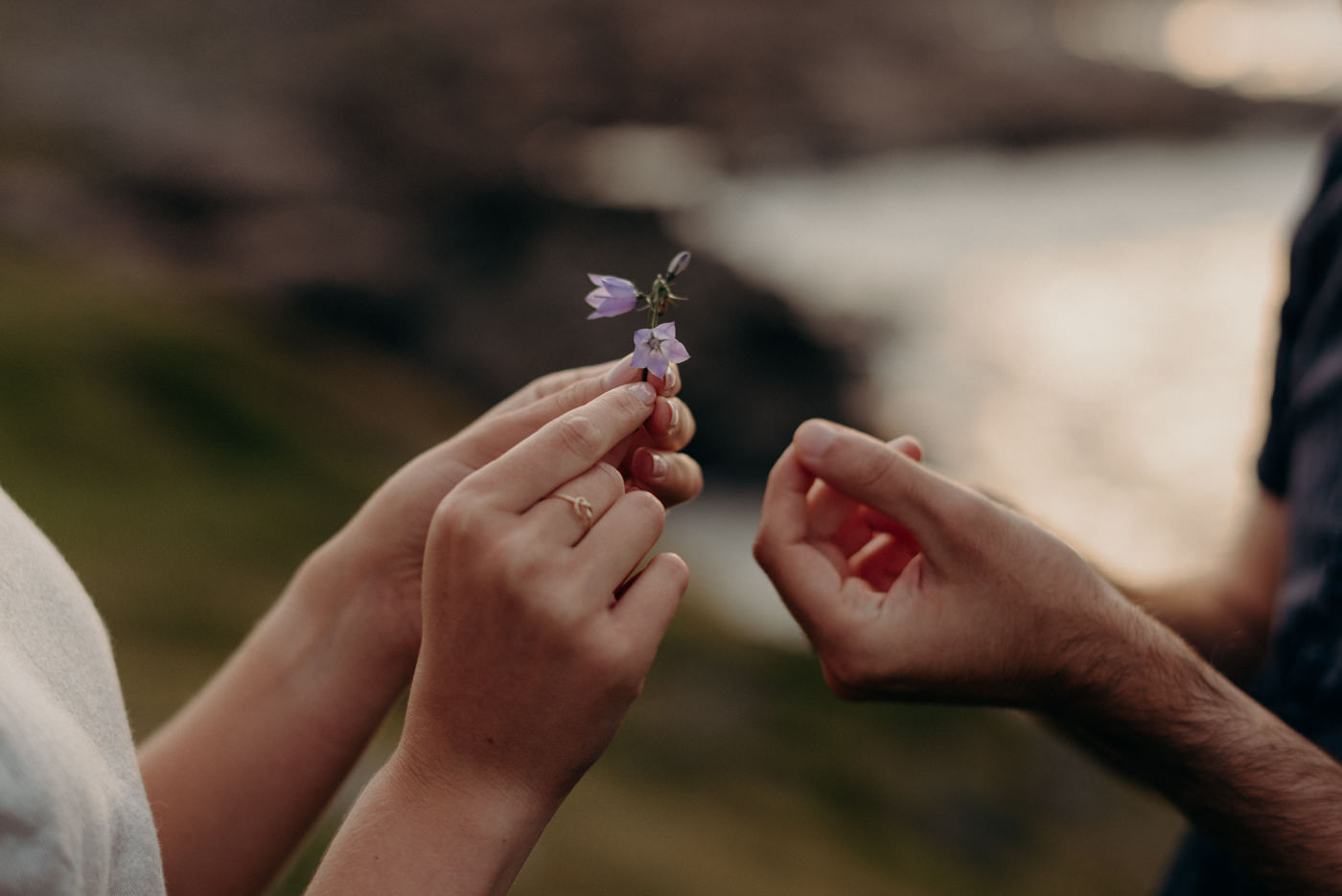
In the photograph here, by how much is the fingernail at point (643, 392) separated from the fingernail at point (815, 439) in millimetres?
311

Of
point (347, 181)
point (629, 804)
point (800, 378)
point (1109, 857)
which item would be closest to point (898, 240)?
point (800, 378)

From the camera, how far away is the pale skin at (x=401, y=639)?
130 cm

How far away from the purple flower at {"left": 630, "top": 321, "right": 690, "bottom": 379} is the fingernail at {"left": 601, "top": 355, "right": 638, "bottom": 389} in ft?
0.06

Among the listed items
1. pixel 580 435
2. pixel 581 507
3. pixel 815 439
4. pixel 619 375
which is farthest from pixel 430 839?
pixel 815 439

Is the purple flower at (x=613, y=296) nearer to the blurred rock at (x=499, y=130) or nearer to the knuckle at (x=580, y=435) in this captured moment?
the knuckle at (x=580, y=435)

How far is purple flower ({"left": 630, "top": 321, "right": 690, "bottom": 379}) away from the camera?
5.48 feet

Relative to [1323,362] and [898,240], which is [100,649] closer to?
[1323,362]

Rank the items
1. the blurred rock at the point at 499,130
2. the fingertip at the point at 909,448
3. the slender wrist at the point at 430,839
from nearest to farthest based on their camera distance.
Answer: the slender wrist at the point at 430,839
the fingertip at the point at 909,448
the blurred rock at the point at 499,130

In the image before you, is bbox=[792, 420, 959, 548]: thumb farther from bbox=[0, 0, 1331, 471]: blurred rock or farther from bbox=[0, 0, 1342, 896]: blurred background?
bbox=[0, 0, 1331, 471]: blurred rock

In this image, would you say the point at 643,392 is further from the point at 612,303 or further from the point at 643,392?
the point at 612,303

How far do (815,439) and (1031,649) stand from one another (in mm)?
588

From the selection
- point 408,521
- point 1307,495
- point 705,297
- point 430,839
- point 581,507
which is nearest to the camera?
point 430,839

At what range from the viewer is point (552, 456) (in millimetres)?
1373

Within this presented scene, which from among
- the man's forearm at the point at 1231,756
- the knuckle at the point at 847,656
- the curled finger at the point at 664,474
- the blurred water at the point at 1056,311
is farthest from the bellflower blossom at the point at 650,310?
the blurred water at the point at 1056,311
